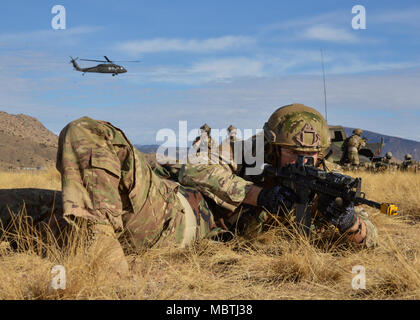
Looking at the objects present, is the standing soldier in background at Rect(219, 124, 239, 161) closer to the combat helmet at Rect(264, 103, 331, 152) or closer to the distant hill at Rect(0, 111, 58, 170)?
the combat helmet at Rect(264, 103, 331, 152)

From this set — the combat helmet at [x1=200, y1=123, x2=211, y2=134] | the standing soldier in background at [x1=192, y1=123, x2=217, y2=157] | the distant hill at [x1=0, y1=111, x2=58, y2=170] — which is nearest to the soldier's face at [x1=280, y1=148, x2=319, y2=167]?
the standing soldier in background at [x1=192, y1=123, x2=217, y2=157]

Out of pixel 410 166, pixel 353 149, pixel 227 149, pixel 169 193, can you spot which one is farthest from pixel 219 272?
pixel 410 166

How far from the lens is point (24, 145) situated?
47.2m

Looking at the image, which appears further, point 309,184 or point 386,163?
point 386,163

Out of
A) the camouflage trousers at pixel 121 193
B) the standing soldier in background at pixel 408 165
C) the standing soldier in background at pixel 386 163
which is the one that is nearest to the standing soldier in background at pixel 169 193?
the camouflage trousers at pixel 121 193

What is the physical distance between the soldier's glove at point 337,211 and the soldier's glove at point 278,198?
0.25 metres

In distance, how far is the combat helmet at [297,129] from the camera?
4.20m

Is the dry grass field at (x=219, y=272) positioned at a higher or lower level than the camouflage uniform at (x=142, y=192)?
lower

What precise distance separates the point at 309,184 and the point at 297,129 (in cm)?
70

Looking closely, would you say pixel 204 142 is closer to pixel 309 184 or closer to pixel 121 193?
pixel 309 184

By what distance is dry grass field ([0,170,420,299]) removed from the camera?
259 centimetres

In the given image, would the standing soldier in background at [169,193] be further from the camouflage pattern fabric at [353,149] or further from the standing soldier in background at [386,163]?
the standing soldier in background at [386,163]

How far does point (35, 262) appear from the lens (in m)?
3.04
